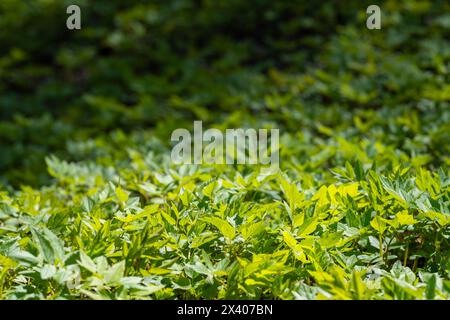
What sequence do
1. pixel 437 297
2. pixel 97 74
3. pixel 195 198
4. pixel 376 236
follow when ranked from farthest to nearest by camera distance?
pixel 97 74, pixel 195 198, pixel 376 236, pixel 437 297

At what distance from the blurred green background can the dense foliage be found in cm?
2

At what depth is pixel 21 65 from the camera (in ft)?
24.1

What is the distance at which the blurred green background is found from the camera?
446 cm

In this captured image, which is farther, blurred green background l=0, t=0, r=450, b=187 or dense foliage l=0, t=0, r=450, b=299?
blurred green background l=0, t=0, r=450, b=187

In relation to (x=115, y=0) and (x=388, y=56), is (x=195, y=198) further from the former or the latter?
(x=115, y=0)

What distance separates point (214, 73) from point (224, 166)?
341 cm

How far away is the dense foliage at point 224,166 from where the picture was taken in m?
1.77

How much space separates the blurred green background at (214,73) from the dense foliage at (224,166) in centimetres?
2

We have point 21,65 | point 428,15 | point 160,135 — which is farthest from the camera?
point 21,65

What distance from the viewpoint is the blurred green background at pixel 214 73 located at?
14.6 feet

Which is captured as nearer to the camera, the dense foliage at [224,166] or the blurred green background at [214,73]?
the dense foliage at [224,166]
